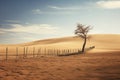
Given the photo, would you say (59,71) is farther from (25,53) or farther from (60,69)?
(25,53)

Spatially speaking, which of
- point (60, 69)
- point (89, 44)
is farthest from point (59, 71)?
point (89, 44)

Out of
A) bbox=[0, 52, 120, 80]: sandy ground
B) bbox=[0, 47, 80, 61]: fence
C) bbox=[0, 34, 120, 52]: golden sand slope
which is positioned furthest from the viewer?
bbox=[0, 34, 120, 52]: golden sand slope

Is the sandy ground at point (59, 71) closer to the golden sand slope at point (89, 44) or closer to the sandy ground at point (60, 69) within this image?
the sandy ground at point (60, 69)

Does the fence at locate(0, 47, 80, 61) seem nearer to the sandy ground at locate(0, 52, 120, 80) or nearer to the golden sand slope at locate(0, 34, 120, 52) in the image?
the sandy ground at locate(0, 52, 120, 80)

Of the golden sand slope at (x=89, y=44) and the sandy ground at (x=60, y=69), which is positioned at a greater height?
the golden sand slope at (x=89, y=44)

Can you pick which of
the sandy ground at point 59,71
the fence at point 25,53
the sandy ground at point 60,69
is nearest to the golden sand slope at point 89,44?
the fence at point 25,53

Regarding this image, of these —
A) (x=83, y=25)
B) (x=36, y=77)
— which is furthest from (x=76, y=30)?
(x=36, y=77)

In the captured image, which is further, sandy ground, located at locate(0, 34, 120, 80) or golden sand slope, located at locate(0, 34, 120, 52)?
golden sand slope, located at locate(0, 34, 120, 52)

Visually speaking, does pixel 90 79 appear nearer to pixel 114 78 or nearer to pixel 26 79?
pixel 114 78

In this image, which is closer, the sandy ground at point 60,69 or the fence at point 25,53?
the sandy ground at point 60,69

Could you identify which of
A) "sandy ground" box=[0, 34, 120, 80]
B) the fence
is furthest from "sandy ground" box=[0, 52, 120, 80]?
the fence

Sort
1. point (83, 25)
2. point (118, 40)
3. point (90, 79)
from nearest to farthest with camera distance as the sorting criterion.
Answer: point (90, 79)
point (83, 25)
point (118, 40)

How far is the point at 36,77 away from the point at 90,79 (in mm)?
4007

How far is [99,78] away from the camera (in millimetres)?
15461
